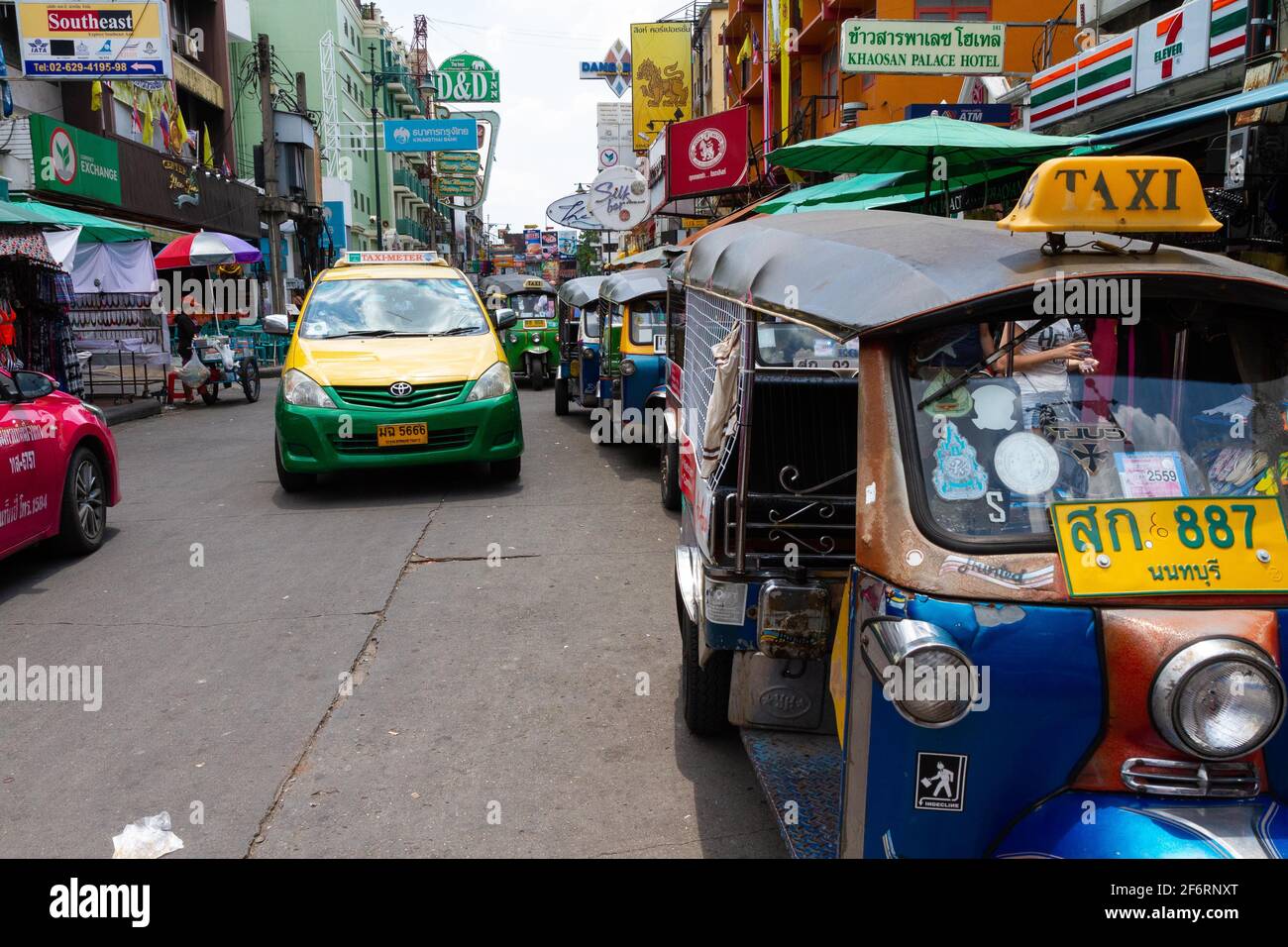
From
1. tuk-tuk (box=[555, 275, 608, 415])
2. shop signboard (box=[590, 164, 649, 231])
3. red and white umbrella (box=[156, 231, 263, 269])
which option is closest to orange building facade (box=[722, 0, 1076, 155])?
shop signboard (box=[590, 164, 649, 231])

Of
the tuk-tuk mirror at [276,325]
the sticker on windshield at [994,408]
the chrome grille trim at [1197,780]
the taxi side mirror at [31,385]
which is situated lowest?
the chrome grille trim at [1197,780]

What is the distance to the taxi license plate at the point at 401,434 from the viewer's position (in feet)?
28.8

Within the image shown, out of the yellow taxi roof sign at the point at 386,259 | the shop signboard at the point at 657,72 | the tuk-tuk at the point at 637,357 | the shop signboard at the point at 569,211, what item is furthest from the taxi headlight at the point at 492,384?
the shop signboard at the point at 657,72

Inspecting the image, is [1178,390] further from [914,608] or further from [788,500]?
[788,500]

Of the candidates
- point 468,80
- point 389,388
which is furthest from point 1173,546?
point 468,80

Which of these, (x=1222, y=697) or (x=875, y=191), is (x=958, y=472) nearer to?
(x=1222, y=697)

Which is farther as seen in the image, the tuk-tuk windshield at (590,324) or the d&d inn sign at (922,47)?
the tuk-tuk windshield at (590,324)

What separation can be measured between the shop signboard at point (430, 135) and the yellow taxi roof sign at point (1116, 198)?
96.5 feet

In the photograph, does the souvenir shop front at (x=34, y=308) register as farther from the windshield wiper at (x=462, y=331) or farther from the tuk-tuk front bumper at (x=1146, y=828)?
the tuk-tuk front bumper at (x=1146, y=828)

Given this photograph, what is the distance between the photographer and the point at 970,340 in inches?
98.3

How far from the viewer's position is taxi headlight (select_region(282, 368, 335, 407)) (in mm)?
8773

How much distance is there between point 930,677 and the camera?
7.28 ft

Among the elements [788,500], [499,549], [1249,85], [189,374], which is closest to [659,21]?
[189,374]
